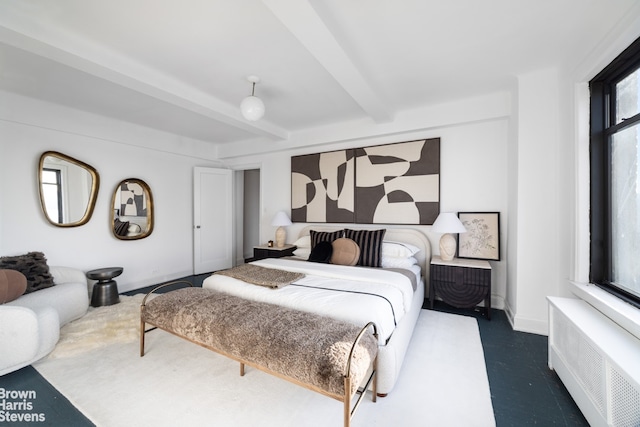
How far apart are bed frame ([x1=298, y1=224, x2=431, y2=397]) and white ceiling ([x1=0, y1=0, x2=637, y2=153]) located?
1694 mm

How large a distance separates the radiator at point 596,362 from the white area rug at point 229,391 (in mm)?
499

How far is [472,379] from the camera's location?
192 centimetres

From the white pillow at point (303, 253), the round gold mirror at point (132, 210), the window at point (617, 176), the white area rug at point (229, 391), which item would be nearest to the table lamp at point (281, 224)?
the white pillow at point (303, 253)

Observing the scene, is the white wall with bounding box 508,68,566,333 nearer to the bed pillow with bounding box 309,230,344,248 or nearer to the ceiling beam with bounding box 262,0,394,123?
the ceiling beam with bounding box 262,0,394,123

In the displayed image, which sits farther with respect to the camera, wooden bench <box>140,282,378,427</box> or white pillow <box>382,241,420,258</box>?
white pillow <box>382,241,420,258</box>

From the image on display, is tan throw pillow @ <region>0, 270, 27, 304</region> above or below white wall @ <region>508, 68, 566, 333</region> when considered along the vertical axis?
below

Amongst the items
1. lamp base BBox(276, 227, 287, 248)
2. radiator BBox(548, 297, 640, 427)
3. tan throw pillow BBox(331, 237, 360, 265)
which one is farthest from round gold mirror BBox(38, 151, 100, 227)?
radiator BBox(548, 297, 640, 427)

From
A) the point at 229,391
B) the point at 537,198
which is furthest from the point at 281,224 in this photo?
the point at 537,198

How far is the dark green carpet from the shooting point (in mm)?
1548

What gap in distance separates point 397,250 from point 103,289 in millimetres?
3883

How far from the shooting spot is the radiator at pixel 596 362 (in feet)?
3.93

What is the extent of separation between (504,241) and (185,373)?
3.65 meters

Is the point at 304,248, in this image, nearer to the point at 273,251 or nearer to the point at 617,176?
the point at 273,251

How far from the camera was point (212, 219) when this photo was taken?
531 centimetres
